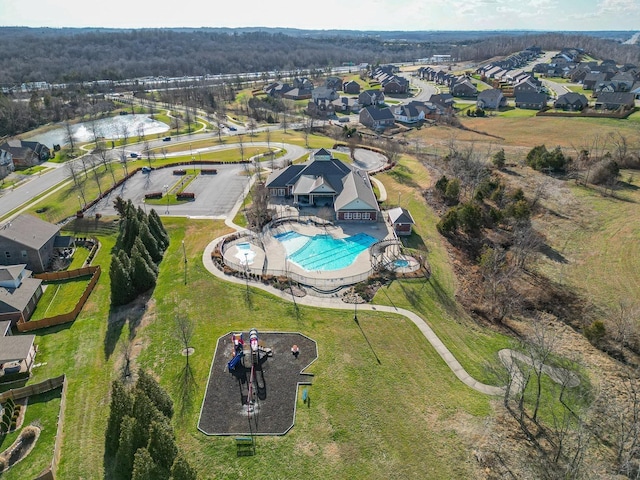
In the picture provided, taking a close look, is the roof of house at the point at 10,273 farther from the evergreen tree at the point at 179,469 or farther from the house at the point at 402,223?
the house at the point at 402,223

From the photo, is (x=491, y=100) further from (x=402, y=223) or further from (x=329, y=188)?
(x=402, y=223)

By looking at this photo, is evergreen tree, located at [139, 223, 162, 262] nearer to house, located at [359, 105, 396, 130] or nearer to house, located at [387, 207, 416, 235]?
house, located at [387, 207, 416, 235]

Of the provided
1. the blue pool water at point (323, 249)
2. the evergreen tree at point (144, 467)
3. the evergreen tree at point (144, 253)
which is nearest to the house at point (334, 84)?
the blue pool water at point (323, 249)

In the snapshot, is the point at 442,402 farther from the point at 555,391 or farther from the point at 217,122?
the point at 217,122

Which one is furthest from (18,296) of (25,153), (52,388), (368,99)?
(368,99)

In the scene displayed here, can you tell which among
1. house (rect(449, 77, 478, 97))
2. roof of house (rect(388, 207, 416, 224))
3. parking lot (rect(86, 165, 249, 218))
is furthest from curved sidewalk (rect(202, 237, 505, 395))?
house (rect(449, 77, 478, 97))

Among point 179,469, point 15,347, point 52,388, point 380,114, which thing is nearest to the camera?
point 179,469

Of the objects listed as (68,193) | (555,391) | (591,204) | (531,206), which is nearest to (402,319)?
(555,391)
